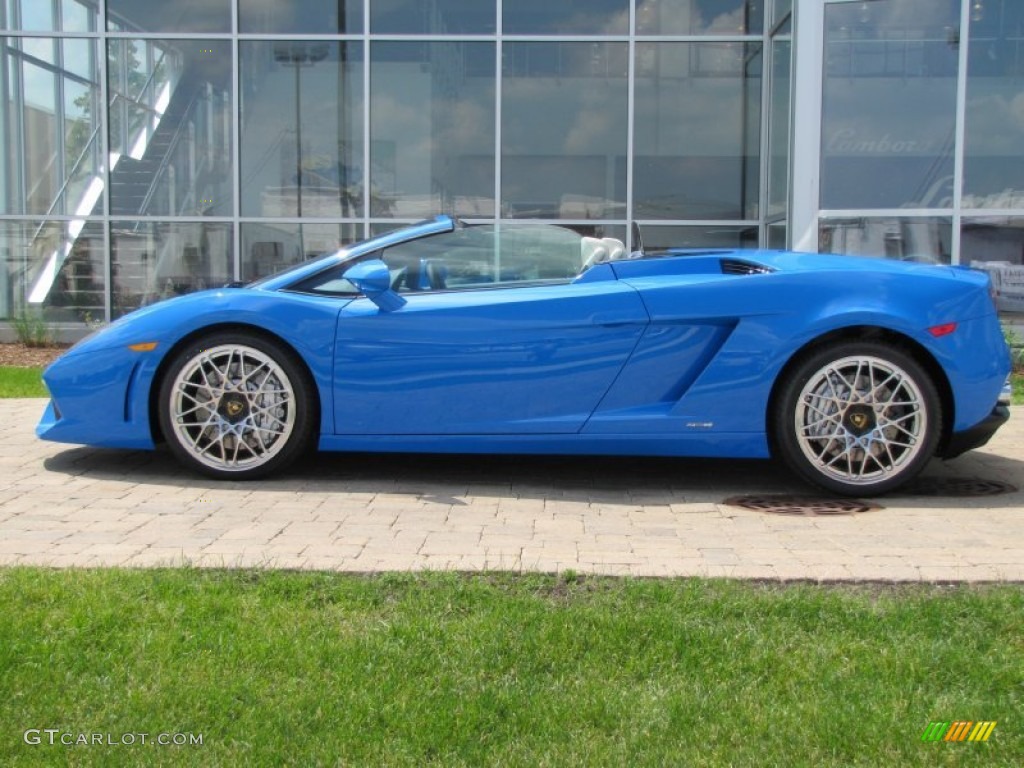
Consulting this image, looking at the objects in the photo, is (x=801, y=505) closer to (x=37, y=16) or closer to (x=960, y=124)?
(x=960, y=124)

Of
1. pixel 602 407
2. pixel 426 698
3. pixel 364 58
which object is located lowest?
pixel 426 698

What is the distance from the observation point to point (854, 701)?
241 cm

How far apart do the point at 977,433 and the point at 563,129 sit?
27.9 ft

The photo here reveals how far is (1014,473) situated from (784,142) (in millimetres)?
6911

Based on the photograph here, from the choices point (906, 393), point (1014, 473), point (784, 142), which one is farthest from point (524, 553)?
point (784, 142)

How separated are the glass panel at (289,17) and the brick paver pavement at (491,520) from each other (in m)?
8.18

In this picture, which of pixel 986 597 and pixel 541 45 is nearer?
pixel 986 597

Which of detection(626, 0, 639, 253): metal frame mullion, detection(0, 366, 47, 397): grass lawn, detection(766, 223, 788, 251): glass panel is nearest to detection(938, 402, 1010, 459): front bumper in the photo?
detection(0, 366, 47, 397): grass lawn

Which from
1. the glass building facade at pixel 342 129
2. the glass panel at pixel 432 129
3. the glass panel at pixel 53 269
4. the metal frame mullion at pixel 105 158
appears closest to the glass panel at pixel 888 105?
the glass building facade at pixel 342 129

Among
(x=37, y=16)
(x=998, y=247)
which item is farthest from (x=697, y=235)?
(x=37, y=16)

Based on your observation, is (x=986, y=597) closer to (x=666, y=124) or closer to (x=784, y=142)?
(x=784, y=142)

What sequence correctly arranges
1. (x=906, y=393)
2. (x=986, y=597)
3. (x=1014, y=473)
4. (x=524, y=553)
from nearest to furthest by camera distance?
(x=986, y=597)
(x=524, y=553)
(x=906, y=393)
(x=1014, y=473)

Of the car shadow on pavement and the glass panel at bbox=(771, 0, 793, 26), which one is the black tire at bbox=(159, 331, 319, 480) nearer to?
the car shadow on pavement

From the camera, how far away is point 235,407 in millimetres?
4824
